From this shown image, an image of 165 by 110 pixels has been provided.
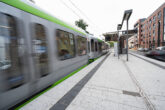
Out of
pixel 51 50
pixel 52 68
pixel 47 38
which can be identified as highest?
pixel 47 38

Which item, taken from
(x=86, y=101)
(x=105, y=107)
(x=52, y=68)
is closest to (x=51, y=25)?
(x=52, y=68)

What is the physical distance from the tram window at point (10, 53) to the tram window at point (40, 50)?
0.41 meters

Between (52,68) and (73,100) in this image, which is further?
(52,68)

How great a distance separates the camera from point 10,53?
1811 millimetres

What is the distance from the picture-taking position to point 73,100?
2.36 meters

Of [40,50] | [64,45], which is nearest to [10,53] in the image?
[40,50]

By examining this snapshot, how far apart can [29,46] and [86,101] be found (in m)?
2.29

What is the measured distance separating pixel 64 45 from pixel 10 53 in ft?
6.85

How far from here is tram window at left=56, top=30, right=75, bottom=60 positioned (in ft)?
11.1

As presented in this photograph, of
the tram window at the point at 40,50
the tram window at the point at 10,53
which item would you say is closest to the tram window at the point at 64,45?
the tram window at the point at 40,50

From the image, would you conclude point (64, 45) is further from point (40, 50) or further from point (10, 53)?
point (10, 53)

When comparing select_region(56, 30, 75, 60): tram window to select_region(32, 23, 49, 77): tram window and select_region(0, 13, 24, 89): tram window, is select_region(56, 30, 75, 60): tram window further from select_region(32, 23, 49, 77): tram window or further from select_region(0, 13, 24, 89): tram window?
select_region(0, 13, 24, 89): tram window

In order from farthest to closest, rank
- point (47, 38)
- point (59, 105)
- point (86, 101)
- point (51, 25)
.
A: point (51, 25), point (47, 38), point (86, 101), point (59, 105)

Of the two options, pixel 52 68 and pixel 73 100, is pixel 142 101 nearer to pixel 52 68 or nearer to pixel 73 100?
pixel 73 100
